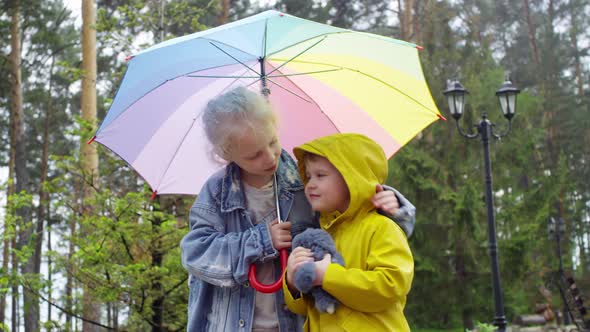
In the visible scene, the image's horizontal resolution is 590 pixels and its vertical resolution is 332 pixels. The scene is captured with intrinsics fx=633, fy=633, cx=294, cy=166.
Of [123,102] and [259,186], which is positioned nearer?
[259,186]

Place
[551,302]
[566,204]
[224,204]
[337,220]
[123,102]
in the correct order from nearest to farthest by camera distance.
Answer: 1. [337,220]
2. [224,204]
3. [123,102]
4. [551,302]
5. [566,204]

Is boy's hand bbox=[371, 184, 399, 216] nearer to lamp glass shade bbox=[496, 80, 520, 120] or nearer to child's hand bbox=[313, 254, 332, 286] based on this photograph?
child's hand bbox=[313, 254, 332, 286]

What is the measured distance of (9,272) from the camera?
5.64m

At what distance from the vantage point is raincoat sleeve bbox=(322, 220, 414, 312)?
72.1 inches

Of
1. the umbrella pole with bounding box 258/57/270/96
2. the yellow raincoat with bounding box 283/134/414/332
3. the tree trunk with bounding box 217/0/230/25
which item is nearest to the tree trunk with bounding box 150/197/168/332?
the umbrella pole with bounding box 258/57/270/96

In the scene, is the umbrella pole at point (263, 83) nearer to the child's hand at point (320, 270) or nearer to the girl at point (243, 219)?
the girl at point (243, 219)

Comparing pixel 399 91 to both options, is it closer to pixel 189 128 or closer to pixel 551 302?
pixel 189 128

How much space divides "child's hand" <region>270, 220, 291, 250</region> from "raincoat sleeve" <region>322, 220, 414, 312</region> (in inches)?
9.7

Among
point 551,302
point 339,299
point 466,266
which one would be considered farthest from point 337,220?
point 551,302

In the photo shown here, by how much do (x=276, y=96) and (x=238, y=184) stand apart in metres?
0.57

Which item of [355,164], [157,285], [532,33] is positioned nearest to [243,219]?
[355,164]

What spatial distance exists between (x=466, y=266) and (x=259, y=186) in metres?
11.1

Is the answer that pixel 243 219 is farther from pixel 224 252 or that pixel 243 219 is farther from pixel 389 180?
pixel 389 180

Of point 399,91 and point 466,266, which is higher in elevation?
point 399,91
